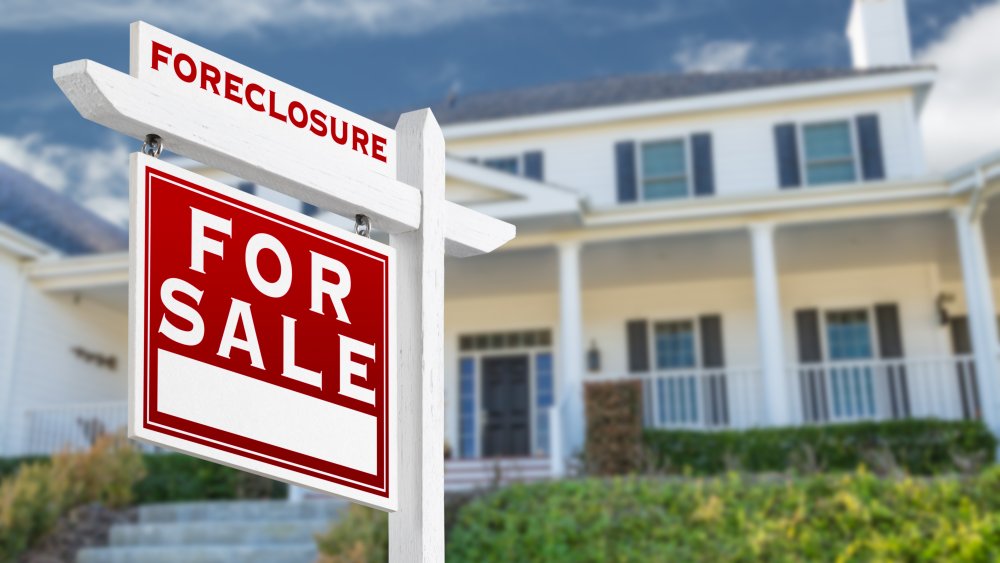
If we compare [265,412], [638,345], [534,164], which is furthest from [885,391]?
[265,412]

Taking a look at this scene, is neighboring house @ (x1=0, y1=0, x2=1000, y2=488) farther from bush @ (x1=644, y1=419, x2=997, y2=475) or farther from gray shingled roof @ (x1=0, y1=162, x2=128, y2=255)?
gray shingled roof @ (x1=0, y1=162, x2=128, y2=255)

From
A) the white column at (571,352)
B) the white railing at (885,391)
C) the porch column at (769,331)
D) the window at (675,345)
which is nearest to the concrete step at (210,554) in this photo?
the white column at (571,352)

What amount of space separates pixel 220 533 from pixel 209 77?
9482mm

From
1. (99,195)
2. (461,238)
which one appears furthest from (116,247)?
(461,238)

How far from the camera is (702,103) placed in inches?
675

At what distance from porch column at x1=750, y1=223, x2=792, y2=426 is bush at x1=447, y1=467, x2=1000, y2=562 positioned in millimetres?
3089

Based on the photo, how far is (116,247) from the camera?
21938 millimetres

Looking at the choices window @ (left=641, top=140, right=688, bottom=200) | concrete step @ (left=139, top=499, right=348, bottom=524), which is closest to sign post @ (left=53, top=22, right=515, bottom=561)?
concrete step @ (left=139, top=499, right=348, bottom=524)

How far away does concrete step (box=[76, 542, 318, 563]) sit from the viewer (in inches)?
397

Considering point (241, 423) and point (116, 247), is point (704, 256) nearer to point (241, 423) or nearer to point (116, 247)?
point (116, 247)

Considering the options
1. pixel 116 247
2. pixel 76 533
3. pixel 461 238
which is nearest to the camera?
pixel 461 238

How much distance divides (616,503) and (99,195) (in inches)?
640

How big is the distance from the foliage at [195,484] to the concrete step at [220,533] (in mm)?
1965

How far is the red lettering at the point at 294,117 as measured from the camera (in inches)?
88.6
